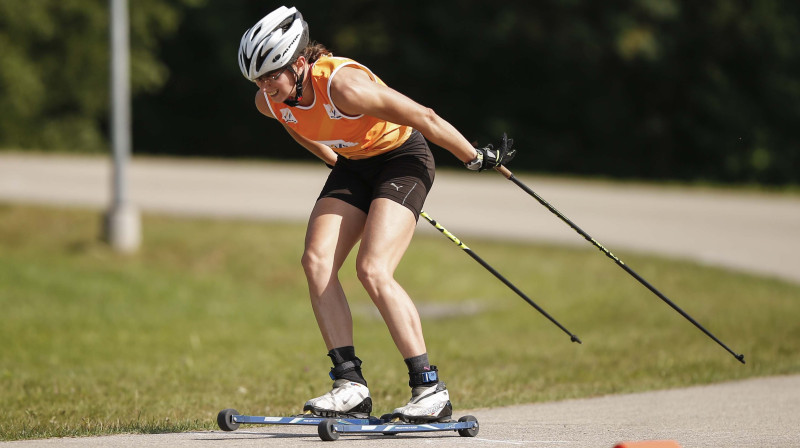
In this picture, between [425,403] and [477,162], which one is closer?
[425,403]

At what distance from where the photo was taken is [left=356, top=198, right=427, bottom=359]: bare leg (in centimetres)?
568

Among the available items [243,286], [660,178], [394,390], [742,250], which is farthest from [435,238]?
[660,178]

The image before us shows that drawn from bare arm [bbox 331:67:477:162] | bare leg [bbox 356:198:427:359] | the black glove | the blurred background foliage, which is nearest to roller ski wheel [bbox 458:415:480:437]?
bare leg [bbox 356:198:427:359]

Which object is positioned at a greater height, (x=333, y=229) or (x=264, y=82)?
(x=264, y=82)

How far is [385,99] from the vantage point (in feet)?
18.1

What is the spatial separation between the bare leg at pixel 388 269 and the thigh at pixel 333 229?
0.53 feet

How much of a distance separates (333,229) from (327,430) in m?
1.06

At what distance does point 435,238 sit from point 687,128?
1512 centimetres

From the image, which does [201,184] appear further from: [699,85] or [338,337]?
[338,337]

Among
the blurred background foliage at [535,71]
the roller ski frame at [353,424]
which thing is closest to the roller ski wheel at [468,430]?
the roller ski frame at [353,424]

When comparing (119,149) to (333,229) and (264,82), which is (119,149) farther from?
(264,82)

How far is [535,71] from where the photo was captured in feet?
111

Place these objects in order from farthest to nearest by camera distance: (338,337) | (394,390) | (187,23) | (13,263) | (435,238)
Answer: (187,23)
(435,238)
(13,263)
(394,390)
(338,337)

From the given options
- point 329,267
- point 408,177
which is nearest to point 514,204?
point 408,177
